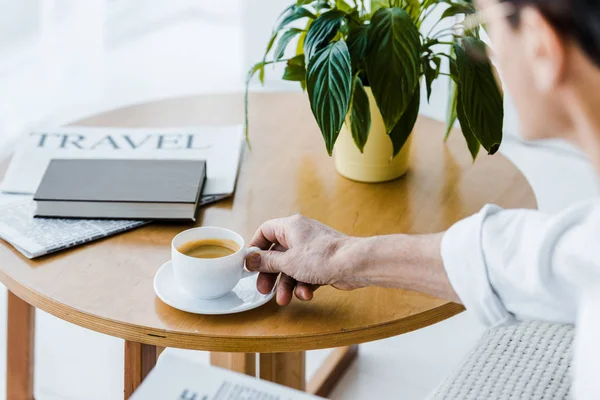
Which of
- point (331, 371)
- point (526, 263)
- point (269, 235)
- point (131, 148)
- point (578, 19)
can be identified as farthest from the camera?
point (331, 371)

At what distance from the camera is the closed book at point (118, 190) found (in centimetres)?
124

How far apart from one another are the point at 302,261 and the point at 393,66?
33cm

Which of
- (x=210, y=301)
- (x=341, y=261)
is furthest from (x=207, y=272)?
(x=341, y=261)

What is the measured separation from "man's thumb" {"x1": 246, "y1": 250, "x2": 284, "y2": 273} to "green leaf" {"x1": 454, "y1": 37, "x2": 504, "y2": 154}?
1.21 ft

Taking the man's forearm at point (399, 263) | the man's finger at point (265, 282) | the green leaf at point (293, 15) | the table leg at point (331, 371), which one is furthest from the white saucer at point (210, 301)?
the table leg at point (331, 371)

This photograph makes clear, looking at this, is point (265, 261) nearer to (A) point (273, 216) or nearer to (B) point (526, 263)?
(A) point (273, 216)

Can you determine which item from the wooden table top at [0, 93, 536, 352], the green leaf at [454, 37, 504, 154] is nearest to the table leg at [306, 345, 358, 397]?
the wooden table top at [0, 93, 536, 352]

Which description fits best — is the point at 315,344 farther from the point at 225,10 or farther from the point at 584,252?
the point at 225,10

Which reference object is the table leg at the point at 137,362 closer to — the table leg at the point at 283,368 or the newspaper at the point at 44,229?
the newspaper at the point at 44,229

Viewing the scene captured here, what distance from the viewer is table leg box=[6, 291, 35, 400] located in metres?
1.46

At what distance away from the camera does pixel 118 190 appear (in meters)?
1.27

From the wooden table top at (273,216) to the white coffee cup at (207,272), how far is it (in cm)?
3

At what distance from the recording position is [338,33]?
1331 mm

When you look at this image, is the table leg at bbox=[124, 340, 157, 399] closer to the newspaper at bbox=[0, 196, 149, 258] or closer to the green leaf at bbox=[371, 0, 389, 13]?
the newspaper at bbox=[0, 196, 149, 258]
